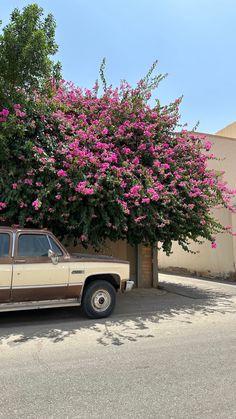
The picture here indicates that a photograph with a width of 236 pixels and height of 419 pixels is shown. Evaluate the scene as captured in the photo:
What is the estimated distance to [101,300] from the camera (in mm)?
8055

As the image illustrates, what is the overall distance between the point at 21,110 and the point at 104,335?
6034mm

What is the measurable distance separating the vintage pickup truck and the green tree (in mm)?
3933

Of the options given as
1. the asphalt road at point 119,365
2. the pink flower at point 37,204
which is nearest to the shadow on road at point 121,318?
the asphalt road at point 119,365

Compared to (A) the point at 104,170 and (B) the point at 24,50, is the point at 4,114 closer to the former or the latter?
(B) the point at 24,50

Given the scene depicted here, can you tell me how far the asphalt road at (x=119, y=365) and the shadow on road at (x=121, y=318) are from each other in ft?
0.07

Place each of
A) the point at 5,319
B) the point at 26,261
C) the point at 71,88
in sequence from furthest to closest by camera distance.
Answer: the point at 71,88
the point at 5,319
the point at 26,261

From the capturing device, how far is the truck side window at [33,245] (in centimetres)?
740

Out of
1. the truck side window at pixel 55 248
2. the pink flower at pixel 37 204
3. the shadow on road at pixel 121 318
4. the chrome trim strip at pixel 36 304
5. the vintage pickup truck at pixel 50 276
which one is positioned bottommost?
the shadow on road at pixel 121 318

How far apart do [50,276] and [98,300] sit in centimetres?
127

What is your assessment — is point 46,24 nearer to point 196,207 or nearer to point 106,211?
point 106,211

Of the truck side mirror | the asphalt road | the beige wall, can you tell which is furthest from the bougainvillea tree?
the beige wall

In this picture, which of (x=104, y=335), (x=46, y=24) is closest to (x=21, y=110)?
(x=46, y=24)

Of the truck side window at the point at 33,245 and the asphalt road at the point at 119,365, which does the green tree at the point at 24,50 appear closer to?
the truck side window at the point at 33,245

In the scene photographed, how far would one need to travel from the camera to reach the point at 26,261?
7289 mm
